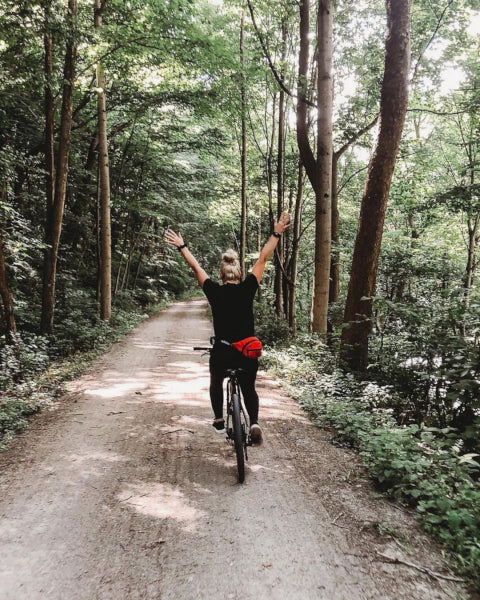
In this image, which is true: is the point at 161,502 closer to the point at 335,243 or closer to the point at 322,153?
the point at 322,153

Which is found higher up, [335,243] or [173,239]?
[335,243]

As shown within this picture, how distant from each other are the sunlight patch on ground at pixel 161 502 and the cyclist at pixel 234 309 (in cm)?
94

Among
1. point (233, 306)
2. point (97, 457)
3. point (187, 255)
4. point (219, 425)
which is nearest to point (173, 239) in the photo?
point (187, 255)

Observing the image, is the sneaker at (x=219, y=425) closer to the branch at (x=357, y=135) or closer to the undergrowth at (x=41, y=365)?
the undergrowth at (x=41, y=365)

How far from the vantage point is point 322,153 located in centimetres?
828

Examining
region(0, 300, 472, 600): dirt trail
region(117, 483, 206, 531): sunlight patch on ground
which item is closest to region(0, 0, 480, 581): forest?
region(0, 300, 472, 600): dirt trail

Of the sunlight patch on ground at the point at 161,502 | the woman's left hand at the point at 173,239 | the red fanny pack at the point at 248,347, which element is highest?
the woman's left hand at the point at 173,239

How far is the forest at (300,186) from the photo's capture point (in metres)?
4.77

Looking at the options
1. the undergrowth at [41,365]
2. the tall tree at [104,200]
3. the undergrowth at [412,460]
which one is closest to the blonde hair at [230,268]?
the undergrowth at [412,460]

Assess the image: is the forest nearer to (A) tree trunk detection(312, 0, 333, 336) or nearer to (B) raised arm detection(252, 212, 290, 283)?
(A) tree trunk detection(312, 0, 333, 336)

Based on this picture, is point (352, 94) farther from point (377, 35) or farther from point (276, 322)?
point (276, 322)

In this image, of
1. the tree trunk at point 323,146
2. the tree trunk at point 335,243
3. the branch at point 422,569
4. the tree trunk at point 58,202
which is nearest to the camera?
the branch at point 422,569

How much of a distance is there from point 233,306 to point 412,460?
233cm

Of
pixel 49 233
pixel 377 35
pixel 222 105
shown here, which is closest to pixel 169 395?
pixel 49 233
